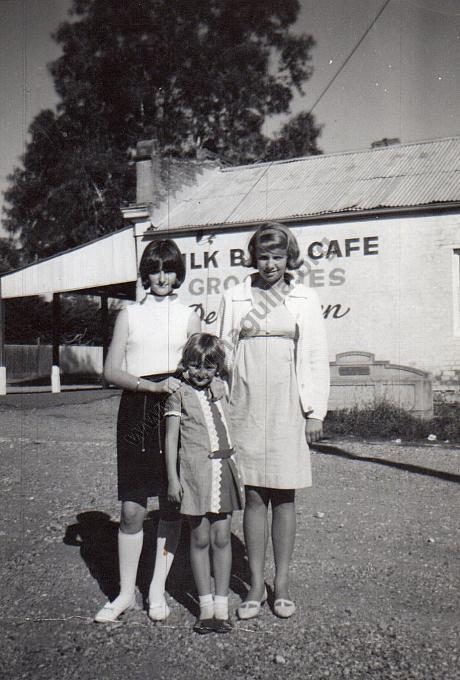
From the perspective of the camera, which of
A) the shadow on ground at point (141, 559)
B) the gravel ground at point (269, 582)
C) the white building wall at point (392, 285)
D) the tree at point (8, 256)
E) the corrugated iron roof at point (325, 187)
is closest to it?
the gravel ground at point (269, 582)

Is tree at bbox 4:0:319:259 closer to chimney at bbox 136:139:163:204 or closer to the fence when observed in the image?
the fence

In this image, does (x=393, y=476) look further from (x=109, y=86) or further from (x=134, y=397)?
(x=109, y=86)

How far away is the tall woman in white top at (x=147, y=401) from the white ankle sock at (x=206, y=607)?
0.23m

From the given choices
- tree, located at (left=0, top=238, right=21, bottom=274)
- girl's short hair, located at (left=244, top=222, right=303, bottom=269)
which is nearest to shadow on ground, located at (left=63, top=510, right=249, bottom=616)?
girl's short hair, located at (left=244, top=222, right=303, bottom=269)

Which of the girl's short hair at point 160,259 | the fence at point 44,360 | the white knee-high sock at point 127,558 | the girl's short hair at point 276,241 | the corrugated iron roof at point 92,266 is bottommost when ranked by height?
the fence at point 44,360

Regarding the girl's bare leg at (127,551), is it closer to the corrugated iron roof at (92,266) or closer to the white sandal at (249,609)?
the white sandal at (249,609)

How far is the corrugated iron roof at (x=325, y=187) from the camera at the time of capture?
15742 millimetres

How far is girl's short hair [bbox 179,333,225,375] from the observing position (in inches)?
129

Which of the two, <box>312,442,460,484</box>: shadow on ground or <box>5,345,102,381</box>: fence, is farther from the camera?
<box>5,345,102,381</box>: fence

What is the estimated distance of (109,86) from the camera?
28.6m

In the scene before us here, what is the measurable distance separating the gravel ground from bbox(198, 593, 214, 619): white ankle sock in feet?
0.33

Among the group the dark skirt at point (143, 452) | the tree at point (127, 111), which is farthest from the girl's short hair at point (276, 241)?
the tree at point (127, 111)

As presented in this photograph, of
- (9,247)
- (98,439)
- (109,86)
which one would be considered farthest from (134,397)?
(9,247)

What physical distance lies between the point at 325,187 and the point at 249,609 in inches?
601
